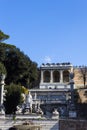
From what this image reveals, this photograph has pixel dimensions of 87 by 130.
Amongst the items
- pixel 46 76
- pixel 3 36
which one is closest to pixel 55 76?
pixel 46 76

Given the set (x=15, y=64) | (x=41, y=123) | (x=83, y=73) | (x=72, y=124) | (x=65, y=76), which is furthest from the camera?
(x=83, y=73)

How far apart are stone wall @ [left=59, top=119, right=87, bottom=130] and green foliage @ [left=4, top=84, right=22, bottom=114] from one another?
323 inches

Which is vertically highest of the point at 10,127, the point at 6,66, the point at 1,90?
the point at 6,66

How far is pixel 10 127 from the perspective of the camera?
37.3m

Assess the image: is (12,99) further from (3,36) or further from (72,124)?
(3,36)

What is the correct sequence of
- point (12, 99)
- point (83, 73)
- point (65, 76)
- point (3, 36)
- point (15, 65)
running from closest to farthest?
point (12, 99)
point (3, 36)
point (15, 65)
point (65, 76)
point (83, 73)

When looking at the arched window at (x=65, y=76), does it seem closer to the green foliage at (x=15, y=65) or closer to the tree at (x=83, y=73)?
the tree at (x=83, y=73)

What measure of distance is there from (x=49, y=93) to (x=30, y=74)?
5.60 meters

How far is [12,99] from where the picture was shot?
46312 millimetres

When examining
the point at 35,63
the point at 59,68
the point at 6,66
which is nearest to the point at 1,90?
the point at 6,66

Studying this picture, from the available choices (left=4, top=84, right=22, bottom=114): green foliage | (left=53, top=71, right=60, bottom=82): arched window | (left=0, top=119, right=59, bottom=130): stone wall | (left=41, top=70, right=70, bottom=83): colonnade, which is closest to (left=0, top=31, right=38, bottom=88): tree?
(left=4, top=84, right=22, bottom=114): green foliage

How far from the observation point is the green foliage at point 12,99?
1778 inches

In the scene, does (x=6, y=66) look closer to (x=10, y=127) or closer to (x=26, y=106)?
(x=26, y=106)

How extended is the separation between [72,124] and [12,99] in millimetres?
10423
